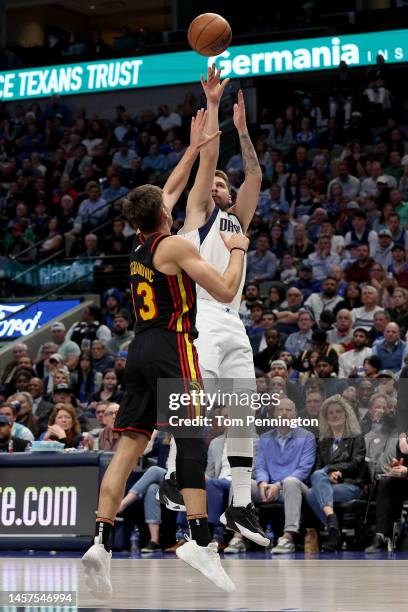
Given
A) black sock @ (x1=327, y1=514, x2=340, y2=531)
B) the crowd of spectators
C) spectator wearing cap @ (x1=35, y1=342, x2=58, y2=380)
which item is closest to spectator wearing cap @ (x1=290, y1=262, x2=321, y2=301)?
the crowd of spectators

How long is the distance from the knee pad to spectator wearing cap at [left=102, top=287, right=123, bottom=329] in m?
10.8

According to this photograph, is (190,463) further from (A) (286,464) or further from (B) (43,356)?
(B) (43,356)

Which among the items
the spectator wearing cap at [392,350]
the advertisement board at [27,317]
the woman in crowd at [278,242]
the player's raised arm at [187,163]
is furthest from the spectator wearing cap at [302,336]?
the player's raised arm at [187,163]

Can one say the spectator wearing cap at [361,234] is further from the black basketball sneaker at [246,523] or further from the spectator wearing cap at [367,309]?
the black basketball sneaker at [246,523]

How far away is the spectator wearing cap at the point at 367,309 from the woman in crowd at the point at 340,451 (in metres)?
2.94

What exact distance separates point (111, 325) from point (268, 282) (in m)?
2.49

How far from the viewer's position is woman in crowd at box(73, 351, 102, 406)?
15.0 meters

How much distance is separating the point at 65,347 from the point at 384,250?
4.80 meters

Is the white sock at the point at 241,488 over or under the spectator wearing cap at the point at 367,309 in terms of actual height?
under

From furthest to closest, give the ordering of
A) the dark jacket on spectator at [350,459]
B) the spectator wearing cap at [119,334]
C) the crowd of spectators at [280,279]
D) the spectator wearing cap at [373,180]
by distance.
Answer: the spectator wearing cap at [373,180] < the spectator wearing cap at [119,334] < the crowd of spectators at [280,279] < the dark jacket on spectator at [350,459]

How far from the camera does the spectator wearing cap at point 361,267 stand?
48.2 feet

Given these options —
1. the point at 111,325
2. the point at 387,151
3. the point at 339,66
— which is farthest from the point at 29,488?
the point at 339,66

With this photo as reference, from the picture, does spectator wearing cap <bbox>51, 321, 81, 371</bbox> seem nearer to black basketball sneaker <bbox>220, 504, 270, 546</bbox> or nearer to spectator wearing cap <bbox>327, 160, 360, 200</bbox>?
spectator wearing cap <bbox>327, 160, 360, 200</bbox>

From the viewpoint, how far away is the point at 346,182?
17312 millimetres
